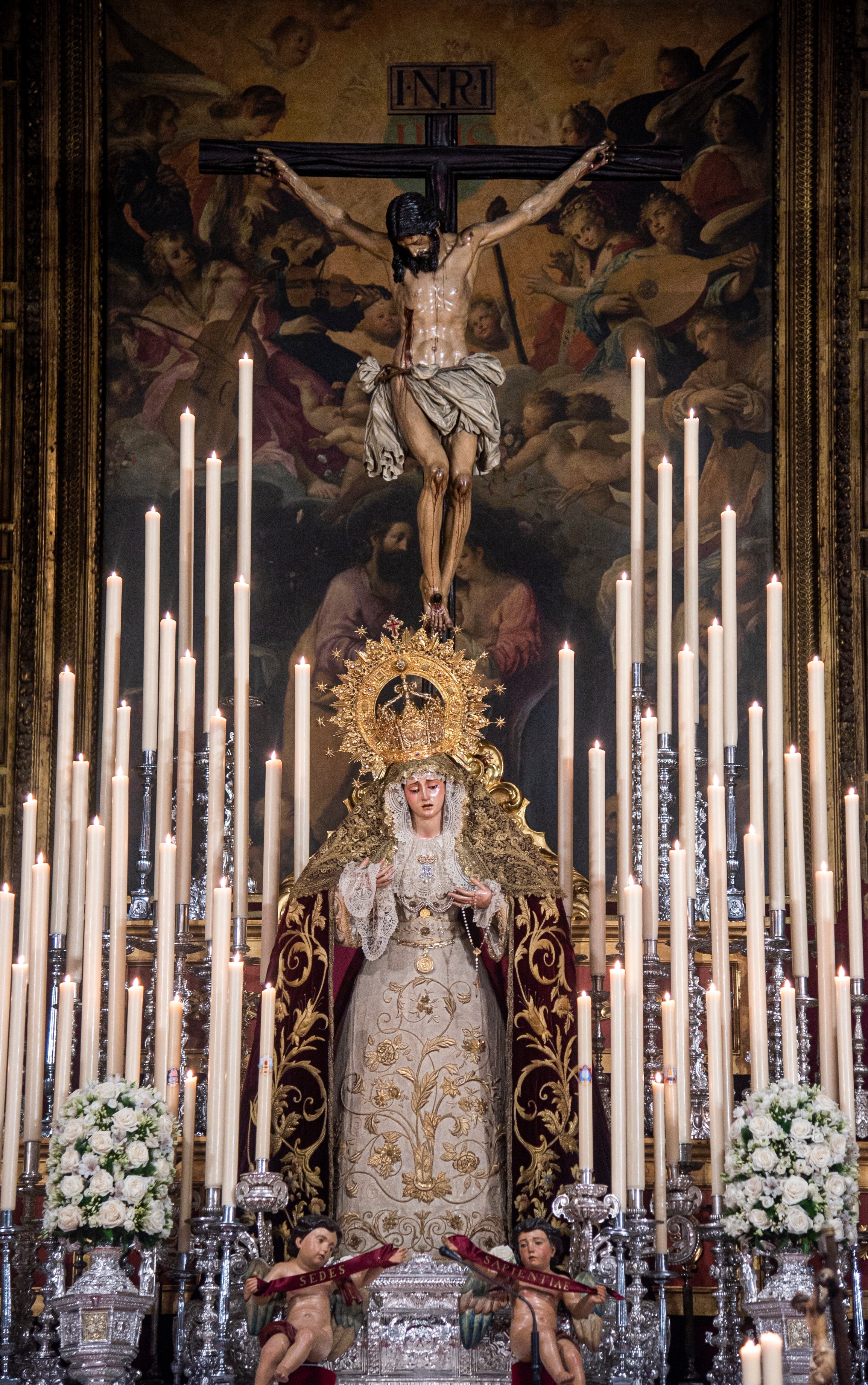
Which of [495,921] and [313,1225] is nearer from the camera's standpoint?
[313,1225]

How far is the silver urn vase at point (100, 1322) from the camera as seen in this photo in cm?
612

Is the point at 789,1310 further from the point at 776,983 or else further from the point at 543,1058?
the point at 543,1058

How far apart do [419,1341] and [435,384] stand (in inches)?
147

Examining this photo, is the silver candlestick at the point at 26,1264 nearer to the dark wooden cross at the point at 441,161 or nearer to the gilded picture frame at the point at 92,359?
the gilded picture frame at the point at 92,359

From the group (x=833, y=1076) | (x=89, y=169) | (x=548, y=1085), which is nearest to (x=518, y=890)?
(x=548, y=1085)

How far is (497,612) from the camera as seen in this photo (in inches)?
385

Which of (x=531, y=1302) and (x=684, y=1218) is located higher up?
(x=684, y=1218)

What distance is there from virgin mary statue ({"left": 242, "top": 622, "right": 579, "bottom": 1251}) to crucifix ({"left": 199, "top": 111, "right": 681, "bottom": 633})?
677mm

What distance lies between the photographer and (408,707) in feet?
24.8

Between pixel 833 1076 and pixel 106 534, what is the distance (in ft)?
16.1

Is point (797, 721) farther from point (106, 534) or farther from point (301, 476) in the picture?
point (106, 534)

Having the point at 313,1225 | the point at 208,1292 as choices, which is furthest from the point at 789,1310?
the point at 208,1292

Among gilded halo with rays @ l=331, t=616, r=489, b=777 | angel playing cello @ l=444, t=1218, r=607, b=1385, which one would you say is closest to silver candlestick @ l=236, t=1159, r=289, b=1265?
angel playing cello @ l=444, t=1218, r=607, b=1385

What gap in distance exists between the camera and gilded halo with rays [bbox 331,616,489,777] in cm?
755
